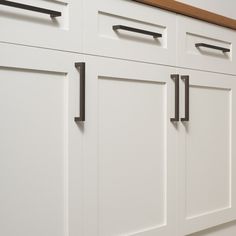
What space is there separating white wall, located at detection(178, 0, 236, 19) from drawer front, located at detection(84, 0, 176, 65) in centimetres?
47

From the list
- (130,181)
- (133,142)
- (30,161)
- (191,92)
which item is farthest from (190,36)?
(30,161)

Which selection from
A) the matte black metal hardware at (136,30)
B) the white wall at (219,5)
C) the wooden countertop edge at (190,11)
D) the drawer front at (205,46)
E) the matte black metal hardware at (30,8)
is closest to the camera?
the matte black metal hardware at (30,8)

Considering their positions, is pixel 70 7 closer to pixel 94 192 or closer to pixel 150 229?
pixel 94 192

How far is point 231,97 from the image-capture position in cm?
180

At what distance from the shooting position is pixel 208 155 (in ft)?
5.54

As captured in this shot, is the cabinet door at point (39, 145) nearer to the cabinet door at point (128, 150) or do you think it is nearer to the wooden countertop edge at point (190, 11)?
the cabinet door at point (128, 150)

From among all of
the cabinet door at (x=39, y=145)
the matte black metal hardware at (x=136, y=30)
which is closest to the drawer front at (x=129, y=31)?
the matte black metal hardware at (x=136, y=30)

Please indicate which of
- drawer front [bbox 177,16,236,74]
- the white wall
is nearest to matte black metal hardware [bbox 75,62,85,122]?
drawer front [bbox 177,16,236,74]

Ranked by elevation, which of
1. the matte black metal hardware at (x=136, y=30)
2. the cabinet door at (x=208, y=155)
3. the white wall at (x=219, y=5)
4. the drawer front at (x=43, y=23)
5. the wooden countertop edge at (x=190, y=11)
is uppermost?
the white wall at (x=219, y=5)

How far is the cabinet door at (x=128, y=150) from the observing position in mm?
1245

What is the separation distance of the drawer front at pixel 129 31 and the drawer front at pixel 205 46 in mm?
56

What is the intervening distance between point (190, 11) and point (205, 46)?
0.47ft

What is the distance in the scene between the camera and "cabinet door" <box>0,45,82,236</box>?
1.05 meters

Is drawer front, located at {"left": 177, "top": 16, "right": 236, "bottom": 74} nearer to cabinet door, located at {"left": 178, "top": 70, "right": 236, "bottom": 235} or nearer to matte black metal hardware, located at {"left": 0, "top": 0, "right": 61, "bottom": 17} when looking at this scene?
cabinet door, located at {"left": 178, "top": 70, "right": 236, "bottom": 235}
